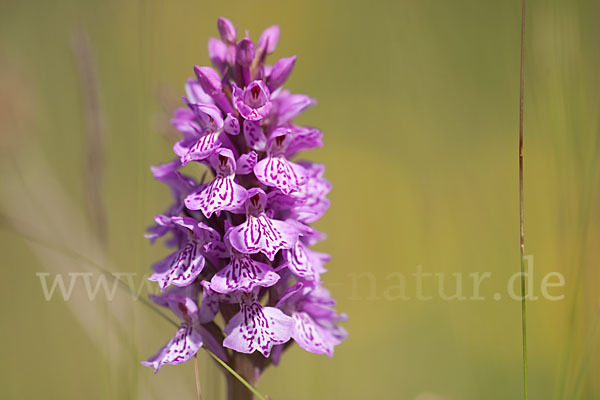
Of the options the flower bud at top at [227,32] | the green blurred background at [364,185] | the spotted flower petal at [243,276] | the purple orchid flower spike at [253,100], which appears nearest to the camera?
the spotted flower petal at [243,276]

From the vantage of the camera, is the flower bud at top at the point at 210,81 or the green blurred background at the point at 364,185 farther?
the green blurred background at the point at 364,185

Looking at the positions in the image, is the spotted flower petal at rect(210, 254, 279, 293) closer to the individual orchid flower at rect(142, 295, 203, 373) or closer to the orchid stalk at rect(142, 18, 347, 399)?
the orchid stalk at rect(142, 18, 347, 399)

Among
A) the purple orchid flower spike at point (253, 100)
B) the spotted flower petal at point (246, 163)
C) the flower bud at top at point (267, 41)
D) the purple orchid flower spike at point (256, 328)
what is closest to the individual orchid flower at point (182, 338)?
the purple orchid flower spike at point (256, 328)

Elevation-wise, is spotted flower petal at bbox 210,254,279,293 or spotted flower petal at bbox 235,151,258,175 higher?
spotted flower petal at bbox 235,151,258,175

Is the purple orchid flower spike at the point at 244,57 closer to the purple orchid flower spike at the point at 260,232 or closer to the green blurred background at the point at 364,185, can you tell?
the purple orchid flower spike at the point at 260,232

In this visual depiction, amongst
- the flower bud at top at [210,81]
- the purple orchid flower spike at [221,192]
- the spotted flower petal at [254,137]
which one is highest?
the flower bud at top at [210,81]

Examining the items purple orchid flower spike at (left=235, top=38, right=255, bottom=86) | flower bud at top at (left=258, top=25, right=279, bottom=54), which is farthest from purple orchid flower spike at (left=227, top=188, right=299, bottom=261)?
flower bud at top at (left=258, top=25, right=279, bottom=54)

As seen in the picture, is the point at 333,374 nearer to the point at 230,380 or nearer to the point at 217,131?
the point at 230,380
